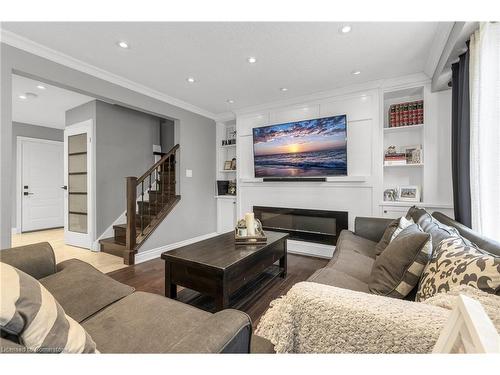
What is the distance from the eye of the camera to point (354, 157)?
3205mm

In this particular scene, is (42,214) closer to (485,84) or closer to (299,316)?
(299,316)

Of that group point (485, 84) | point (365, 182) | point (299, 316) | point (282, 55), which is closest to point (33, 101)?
point (282, 55)

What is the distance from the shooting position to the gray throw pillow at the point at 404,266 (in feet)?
3.93

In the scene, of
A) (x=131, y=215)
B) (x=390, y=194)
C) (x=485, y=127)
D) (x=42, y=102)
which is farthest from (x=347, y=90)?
(x=42, y=102)

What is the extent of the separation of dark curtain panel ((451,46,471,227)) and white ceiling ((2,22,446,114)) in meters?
0.43

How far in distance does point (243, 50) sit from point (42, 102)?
3857mm

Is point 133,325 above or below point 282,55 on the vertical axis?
below

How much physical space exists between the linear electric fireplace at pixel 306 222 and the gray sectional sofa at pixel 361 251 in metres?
0.61

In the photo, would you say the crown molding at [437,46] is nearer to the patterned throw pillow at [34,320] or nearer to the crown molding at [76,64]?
the patterned throw pillow at [34,320]

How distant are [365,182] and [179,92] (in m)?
3.01

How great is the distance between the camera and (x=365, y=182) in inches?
123

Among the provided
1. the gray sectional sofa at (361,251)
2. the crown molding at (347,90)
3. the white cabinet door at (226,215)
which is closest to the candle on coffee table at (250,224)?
the gray sectional sofa at (361,251)

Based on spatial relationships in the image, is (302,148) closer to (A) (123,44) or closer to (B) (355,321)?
(A) (123,44)
